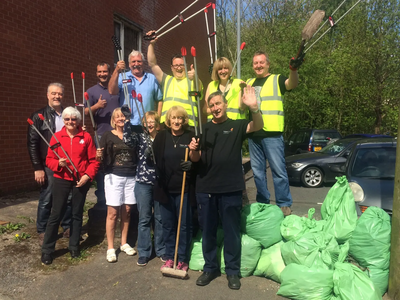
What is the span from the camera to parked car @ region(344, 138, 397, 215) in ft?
13.7

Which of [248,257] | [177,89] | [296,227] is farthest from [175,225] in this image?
[177,89]

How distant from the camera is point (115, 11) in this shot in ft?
30.1

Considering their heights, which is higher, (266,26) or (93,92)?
(266,26)

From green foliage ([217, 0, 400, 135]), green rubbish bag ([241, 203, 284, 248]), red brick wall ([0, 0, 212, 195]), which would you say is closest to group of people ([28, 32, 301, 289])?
green rubbish bag ([241, 203, 284, 248])

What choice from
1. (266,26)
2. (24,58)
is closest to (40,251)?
(24,58)

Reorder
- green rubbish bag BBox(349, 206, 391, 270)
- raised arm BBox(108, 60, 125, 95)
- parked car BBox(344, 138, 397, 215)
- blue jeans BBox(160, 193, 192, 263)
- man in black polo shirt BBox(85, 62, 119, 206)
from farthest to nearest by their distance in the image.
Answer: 1. man in black polo shirt BBox(85, 62, 119, 206)
2. raised arm BBox(108, 60, 125, 95)
3. parked car BBox(344, 138, 397, 215)
4. blue jeans BBox(160, 193, 192, 263)
5. green rubbish bag BBox(349, 206, 391, 270)

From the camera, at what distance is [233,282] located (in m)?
3.53

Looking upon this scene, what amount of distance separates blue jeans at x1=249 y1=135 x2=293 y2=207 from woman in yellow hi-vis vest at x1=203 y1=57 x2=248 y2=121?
1.29 ft

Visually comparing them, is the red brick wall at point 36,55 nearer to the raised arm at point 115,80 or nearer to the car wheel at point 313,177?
the raised arm at point 115,80

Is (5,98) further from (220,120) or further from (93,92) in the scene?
(220,120)

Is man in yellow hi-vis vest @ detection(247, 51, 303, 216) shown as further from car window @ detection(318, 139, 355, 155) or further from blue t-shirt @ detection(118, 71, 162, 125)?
car window @ detection(318, 139, 355, 155)

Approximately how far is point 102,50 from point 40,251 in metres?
5.74

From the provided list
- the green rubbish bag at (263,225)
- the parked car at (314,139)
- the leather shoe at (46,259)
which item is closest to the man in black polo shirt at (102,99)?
the leather shoe at (46,259)

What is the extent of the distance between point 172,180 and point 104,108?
1.71 metres
